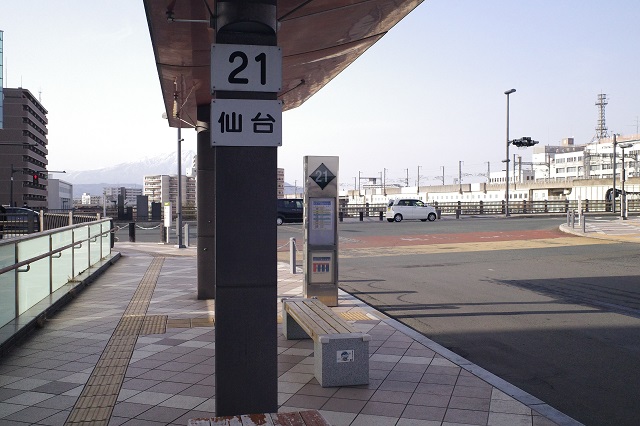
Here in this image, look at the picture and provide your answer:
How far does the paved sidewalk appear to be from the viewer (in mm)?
5176

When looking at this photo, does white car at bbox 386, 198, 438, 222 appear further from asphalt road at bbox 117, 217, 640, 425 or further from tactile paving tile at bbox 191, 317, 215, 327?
tactile paving tile at bbox 191, 317, 215, 327

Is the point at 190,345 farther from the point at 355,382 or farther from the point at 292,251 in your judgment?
the point at 292,251

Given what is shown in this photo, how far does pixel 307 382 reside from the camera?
6.15 m

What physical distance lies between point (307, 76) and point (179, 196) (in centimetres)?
1615

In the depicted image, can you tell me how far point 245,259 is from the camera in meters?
4.18

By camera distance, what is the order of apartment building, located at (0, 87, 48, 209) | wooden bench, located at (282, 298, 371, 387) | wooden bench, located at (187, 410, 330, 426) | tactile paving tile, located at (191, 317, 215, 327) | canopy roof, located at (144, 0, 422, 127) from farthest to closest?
apartment building, located at (0, 87, 48, 209), tactile paving tile, located at (191, 317, 215, 327), wooden bench, located at (282, 298, 371, 387), canopy roof, located at (144, 0, 422, 127), wooden bench, located at (187, 410, 330, 426)

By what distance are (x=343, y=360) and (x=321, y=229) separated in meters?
4.66

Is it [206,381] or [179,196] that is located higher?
[179,196]

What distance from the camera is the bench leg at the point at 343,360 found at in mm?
6020

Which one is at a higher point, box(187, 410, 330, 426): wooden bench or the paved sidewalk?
box(187, 410, 330, 426): wooden bench

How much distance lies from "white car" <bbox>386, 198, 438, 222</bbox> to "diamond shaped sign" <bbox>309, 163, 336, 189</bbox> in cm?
3328

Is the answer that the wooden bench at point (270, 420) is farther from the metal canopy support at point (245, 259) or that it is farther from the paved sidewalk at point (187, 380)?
the paved sidewalk at point (187, 380)

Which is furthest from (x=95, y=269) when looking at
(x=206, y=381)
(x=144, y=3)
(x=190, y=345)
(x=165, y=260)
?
(x=144, y=3)

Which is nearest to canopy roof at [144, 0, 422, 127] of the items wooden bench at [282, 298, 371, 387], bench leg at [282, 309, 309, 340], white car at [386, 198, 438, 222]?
wooden bench at [282, 298, 371, 387]
